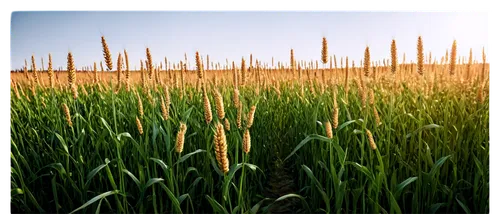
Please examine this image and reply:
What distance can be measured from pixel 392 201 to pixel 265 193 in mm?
1093

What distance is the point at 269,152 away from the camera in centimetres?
317

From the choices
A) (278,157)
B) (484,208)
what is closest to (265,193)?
(278,157)

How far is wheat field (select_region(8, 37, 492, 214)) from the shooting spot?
6.74 ft

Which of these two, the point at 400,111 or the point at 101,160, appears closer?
the point at 101,160

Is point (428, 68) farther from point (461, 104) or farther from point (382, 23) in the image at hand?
point (382, 23)

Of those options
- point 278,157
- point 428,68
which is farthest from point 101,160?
point 428,68

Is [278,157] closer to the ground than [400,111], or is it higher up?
closer to the ground

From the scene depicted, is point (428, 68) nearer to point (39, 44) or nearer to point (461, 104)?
point (461, 104)

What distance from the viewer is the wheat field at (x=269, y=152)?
6.74ft

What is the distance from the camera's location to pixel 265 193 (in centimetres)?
278

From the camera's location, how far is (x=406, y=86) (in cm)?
350

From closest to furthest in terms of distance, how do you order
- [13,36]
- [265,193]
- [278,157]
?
[13,36], [265,193], [278,157]

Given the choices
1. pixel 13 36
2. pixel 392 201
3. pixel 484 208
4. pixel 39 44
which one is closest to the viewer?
pixel 392 201
